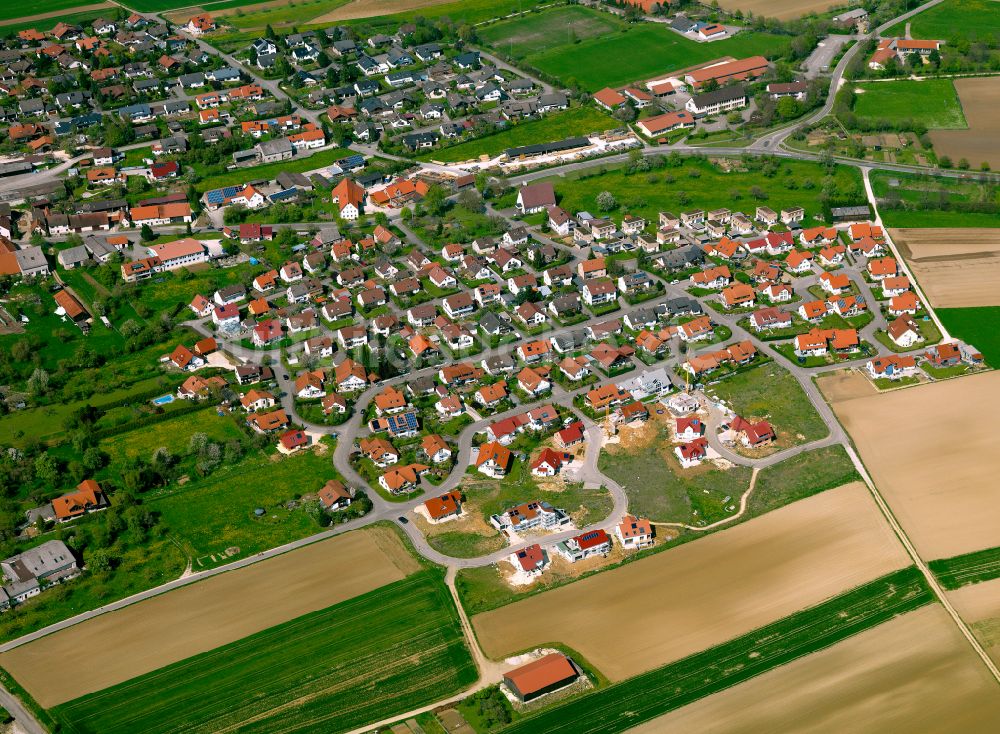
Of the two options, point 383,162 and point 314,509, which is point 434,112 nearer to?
point 383,162

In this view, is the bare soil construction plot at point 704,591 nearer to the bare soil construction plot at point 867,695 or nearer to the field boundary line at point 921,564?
the field boundary line at point 921,564

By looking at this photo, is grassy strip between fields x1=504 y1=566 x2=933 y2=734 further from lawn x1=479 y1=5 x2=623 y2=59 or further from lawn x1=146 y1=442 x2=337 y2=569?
lawn x1=479 y1=5 x2=623 y2=59

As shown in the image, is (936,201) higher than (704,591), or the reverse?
(936,201)

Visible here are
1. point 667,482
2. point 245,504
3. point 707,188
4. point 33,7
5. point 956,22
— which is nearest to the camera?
point 667,482

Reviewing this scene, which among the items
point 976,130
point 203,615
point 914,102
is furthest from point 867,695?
point 914,102

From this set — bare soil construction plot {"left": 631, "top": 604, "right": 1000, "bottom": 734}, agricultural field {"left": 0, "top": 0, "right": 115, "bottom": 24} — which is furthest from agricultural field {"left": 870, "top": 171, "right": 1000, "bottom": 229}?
agricultural field {"left": 0, "top": 0, "right": 115, "bottom": 24}

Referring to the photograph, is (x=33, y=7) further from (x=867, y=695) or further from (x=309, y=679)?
(x=867, y=695)

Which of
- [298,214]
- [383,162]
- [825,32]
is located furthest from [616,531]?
[825,32]
